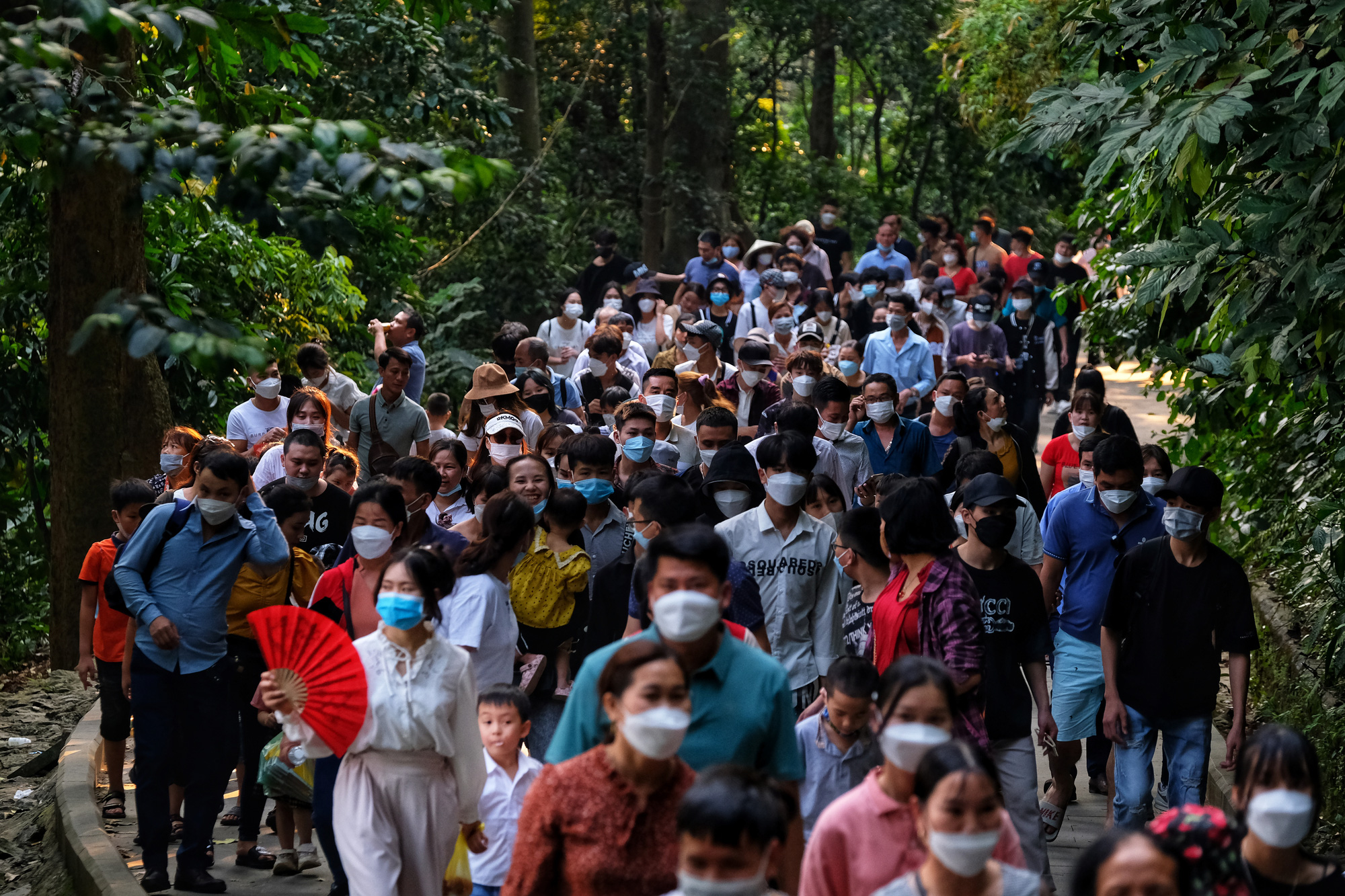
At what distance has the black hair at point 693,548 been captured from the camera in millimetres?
4395

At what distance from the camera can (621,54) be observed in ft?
79.8

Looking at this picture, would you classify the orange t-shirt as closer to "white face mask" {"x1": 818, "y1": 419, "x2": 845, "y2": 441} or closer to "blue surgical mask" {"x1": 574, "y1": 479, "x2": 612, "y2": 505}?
"blue surgical mask" {"x1": 574, "y1": 479, "x2": 612, "y2": 505}

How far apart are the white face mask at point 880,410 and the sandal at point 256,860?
14.7 ft

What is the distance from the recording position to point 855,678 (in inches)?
209

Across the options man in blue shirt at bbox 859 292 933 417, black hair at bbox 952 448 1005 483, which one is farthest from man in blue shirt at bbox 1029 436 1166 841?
man in blue shirt at bbox 859 292 933 417

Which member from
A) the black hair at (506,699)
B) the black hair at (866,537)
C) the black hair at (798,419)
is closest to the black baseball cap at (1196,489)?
the black hair at (866,537)

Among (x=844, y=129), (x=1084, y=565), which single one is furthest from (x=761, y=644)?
(x=844, y=129)

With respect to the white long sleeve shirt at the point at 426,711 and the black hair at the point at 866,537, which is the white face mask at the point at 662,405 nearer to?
the black hair at the point at 866,537

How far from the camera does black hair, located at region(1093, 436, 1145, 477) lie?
750 centimetres

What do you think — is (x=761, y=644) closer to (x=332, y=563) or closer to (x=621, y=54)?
(x=332, y=563)

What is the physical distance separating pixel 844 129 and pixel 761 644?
3460 cm

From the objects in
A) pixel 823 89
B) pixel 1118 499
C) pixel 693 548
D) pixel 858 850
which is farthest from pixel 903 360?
pixel 823 89

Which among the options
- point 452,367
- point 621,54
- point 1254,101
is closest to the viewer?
point 1254,101

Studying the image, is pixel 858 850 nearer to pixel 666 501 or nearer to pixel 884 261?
pixel 666 501
